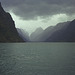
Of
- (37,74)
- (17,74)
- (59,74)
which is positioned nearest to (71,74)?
(59,74)

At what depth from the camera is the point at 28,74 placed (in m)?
41.8

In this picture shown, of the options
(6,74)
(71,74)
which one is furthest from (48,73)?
(6,74)

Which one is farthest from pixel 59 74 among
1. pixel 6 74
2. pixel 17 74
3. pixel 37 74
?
pixel 6 74

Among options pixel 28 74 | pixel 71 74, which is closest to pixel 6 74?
Result: pixel 28 74

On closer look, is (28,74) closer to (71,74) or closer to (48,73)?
(48,73)

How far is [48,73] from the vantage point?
43500mm

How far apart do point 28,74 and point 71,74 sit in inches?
448

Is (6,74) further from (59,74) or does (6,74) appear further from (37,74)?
(59,74)

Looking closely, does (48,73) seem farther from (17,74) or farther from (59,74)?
(17,74)

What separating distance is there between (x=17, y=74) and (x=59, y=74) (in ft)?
36.2

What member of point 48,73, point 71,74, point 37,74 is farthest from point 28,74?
point 71,74

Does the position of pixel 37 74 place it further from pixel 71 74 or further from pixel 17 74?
pixel 71 74

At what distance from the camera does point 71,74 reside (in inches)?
1663

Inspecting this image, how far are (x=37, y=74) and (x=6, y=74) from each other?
803 centimetres
